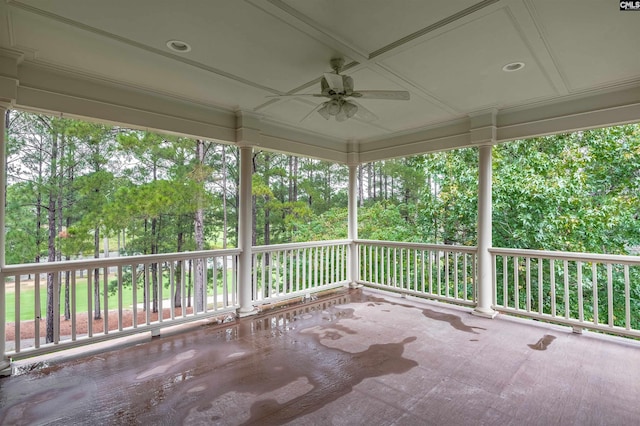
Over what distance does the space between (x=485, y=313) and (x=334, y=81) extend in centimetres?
361

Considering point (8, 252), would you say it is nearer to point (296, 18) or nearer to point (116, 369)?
point (116, 369)

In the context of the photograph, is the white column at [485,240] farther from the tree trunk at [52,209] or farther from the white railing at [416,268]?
the tree trunk at [52,209]

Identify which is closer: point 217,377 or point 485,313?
point 217,377

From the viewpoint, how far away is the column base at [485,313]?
4.02 m

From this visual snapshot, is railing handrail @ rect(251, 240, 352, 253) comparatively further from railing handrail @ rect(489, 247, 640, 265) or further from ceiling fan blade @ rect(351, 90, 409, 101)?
ceiling fan blade @ rect(351, 90, 409, 101)

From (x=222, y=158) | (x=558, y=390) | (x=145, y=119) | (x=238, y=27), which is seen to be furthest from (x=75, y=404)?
(x=222, y=158)

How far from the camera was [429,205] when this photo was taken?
23.6 ft

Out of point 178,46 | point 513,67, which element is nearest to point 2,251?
point 178,46

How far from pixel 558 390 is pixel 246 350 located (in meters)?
2.71

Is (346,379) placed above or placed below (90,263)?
below

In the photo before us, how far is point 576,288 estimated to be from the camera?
19.4 ft

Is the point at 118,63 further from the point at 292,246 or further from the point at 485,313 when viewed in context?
the point at 485,313

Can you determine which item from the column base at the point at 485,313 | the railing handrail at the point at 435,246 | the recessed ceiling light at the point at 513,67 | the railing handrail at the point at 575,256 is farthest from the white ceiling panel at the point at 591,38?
the column base at the point at 485,313

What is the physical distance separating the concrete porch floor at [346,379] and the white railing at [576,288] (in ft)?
0.77
